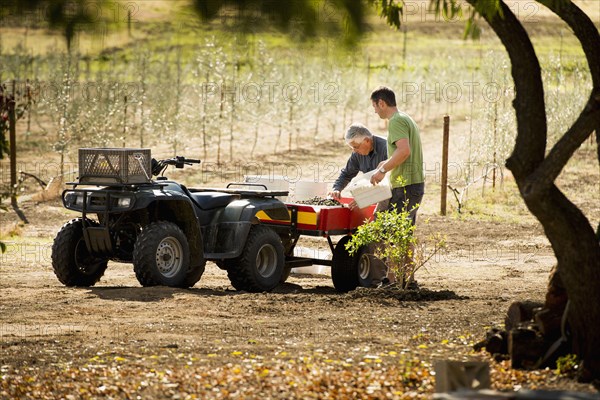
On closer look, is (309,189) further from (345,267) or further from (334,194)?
(345,267)

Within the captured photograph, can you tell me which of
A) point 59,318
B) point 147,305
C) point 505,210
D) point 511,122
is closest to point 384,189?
point 147,305

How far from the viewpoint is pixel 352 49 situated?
3.35 meters

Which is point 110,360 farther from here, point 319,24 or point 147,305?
point 319,24

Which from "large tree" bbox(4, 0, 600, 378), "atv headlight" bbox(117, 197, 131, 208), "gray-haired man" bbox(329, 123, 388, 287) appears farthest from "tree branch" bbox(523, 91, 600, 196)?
"atv headlight" bbox(117, 197, 131, 208)

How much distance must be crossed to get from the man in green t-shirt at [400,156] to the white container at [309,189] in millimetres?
1265

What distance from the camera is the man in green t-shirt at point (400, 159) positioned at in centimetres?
948

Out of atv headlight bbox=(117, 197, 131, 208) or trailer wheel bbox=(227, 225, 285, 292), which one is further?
trailer wheel bbox=(227, 225, 285, 292)

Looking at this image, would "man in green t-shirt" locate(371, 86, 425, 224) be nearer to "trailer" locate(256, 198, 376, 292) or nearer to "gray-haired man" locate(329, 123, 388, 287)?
"gray-haired man" locate(329, 123, 388, 287)

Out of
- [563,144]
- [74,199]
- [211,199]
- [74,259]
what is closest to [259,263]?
[211,199]

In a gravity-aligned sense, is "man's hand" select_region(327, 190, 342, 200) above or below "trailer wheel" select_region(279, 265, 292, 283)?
above

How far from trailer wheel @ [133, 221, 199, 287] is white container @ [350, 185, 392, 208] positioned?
1.63 m

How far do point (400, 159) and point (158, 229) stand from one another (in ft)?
7.38

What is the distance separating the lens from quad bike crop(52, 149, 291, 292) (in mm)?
9328

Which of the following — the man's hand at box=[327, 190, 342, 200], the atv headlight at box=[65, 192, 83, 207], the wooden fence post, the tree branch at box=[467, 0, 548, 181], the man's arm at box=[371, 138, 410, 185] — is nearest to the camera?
the tree branch at box=[467, 0, 548, 181]
